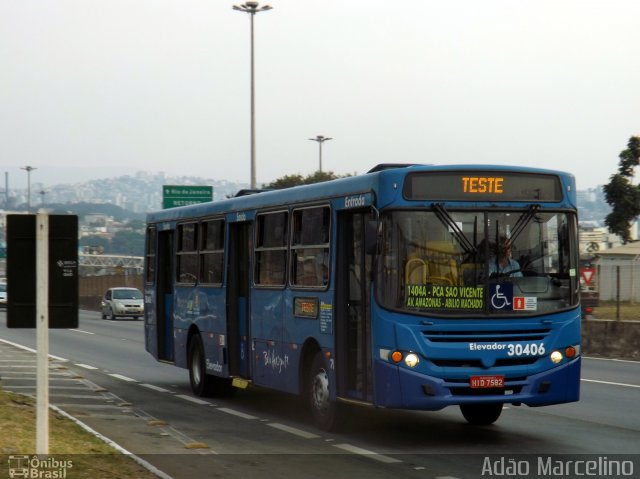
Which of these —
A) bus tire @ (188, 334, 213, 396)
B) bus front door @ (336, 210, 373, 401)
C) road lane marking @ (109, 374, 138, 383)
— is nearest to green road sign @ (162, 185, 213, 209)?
road lane marking @ (109, 374, 138, 383)

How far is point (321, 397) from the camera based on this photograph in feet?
46.0

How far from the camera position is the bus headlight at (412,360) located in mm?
12273

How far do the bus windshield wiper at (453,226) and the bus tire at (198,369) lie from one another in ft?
22.5

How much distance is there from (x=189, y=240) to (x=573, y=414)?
Result: 272 inches

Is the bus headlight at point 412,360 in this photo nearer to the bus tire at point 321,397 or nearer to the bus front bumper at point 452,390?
the bus front bumper at point 452,390

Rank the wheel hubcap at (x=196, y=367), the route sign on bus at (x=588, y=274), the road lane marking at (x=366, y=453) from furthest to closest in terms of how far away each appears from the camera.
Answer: the route sign on bus at (x=588, y=274) < the wheel hubcap at (x=196, y=367) < the road lane marking at (x=366, y=453)

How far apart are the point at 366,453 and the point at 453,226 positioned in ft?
7.97

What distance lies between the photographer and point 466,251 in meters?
12.5

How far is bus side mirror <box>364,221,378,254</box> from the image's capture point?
40.9ft

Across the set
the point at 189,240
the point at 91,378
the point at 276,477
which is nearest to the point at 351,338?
the point at 276,477

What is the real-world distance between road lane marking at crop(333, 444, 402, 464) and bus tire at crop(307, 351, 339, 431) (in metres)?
1.02

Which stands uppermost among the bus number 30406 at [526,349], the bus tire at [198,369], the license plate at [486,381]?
the bus number 30406 at [526,349]

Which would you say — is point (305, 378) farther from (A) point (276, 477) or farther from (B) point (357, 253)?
(A) point (276, 477)

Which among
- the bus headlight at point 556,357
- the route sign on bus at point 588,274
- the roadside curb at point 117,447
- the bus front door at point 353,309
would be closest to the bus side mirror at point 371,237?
the bus front door at point 353,309
